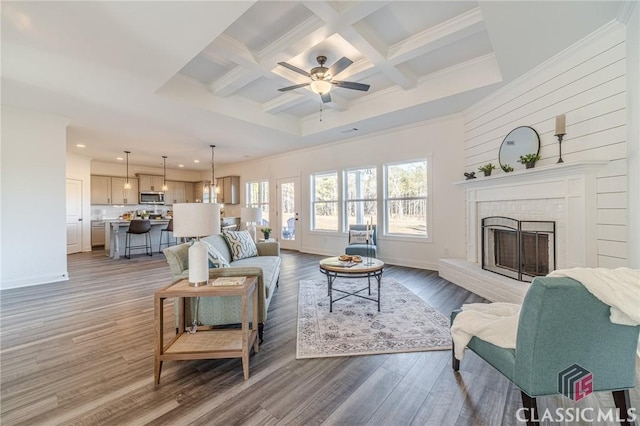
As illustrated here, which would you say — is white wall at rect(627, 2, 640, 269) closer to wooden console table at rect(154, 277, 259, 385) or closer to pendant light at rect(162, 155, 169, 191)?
wooden console table at rect(154, 277, 259, 385)

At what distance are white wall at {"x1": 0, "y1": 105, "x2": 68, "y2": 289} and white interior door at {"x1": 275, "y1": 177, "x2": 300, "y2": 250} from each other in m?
4.75

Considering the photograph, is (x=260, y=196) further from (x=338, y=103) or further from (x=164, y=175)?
(x=338, y=103)

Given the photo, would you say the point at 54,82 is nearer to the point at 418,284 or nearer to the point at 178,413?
the point at 178,413

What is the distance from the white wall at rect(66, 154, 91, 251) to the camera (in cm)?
757

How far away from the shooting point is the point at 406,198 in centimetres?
564

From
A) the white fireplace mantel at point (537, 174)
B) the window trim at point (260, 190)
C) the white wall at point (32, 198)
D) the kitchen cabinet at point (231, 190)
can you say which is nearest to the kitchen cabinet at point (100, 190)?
the kitchen cabinet at point (231, 190)

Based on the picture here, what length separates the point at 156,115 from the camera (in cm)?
464

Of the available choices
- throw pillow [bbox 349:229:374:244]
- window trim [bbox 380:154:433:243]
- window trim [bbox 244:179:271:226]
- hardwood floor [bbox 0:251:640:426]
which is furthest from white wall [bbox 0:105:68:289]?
window trim [bbox 380:154:433:243]

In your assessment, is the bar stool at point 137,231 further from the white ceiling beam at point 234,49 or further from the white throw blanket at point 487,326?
the white throw blanket at point 487,326

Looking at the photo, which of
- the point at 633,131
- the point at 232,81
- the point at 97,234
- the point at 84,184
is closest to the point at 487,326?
the point at 633,131

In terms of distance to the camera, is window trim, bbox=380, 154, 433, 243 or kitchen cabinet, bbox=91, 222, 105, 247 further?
kitchen cabinet, bbox=91, 222, 105, 247

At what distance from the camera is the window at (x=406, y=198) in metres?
5.45

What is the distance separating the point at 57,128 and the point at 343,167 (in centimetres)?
544

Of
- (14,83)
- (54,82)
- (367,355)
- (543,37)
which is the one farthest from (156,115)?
(543,37)
